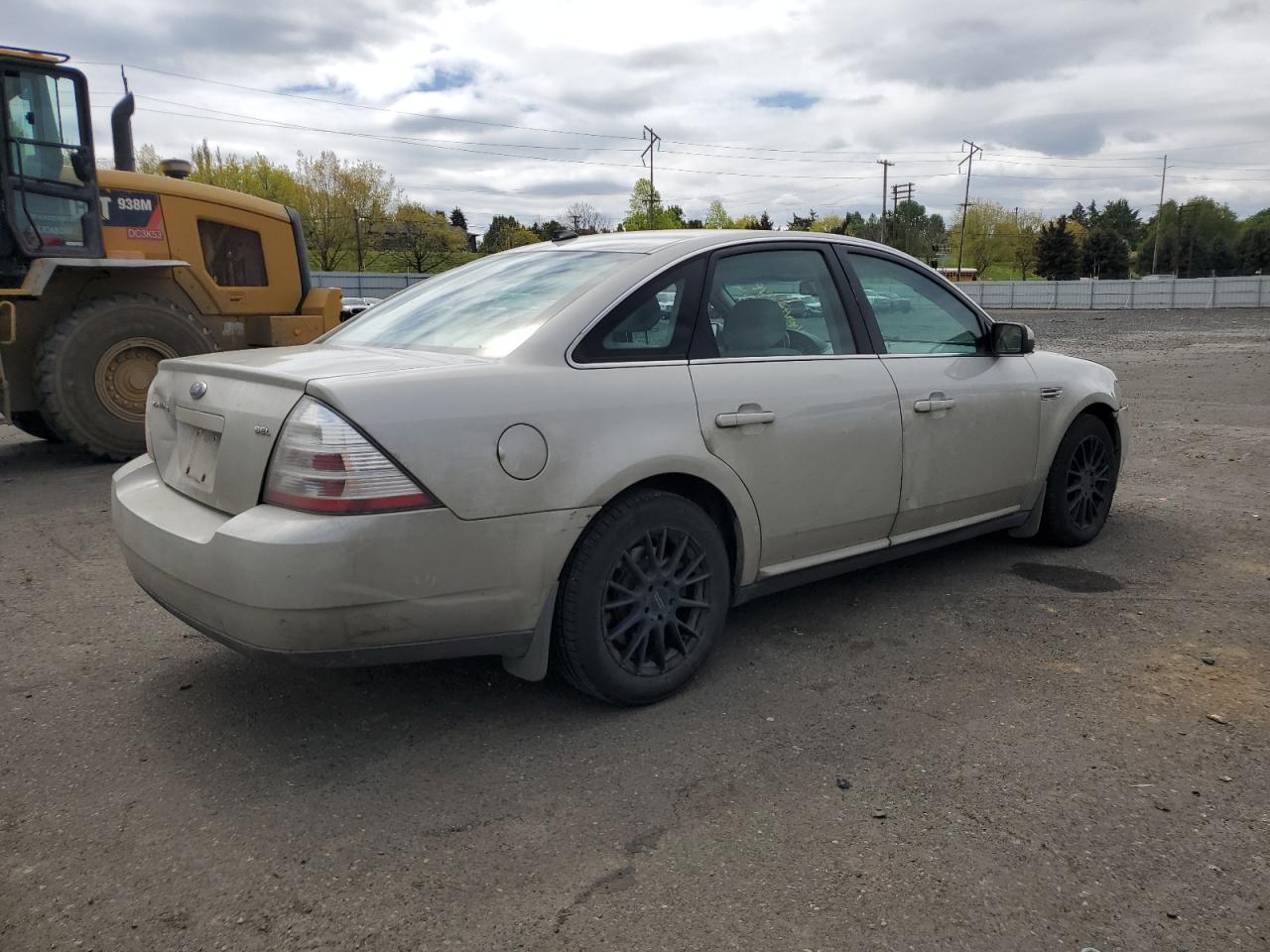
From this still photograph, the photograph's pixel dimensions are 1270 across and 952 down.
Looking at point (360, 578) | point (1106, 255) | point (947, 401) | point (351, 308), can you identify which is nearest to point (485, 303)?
point (360, 578)

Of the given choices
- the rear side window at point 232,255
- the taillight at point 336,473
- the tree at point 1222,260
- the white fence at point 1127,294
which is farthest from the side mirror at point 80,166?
the tree at point 1222,260

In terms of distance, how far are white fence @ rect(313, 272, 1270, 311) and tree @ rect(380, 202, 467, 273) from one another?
1714cm

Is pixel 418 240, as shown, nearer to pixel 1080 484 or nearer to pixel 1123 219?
pixel 1080 484

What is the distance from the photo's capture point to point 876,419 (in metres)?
4.00

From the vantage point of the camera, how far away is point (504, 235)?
8569 cm

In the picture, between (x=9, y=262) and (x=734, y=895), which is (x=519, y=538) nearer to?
(x=734, y=895)

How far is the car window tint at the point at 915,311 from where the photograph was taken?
4.32 metres

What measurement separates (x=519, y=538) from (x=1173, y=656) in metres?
2.65

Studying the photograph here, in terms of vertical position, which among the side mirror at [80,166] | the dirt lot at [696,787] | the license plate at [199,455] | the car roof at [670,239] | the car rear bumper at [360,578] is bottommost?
the dirt lot at [696,787]

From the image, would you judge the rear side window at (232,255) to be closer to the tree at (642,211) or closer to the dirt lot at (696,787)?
the dirt lot at (696,787)

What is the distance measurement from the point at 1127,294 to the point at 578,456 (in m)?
56.1

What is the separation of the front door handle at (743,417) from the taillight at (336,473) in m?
1.14

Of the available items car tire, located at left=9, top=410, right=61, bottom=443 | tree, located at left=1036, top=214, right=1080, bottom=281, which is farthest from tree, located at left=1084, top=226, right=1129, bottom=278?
car tire, located at left=9, top=410, right=61, bottom=443

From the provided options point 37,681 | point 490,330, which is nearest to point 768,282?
point 490,330
